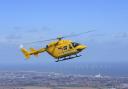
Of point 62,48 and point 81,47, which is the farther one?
point 81,47

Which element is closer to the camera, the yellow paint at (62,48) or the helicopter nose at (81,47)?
the yellow paint at (62,48)

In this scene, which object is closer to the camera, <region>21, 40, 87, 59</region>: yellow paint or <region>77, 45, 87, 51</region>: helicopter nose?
<region>21, 40, 87, 59</region>: yellow paint

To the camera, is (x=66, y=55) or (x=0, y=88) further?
(x=0, y=88)

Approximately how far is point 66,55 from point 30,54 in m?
4.92

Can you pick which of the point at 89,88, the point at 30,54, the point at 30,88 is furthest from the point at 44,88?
the point at 30,54

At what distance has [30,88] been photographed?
Result: 136m

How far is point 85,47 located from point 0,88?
333 ft

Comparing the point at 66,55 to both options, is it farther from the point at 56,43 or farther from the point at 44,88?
the point at 44,88

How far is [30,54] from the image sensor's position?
45094mm

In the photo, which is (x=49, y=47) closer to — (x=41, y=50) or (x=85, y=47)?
(x=41, y=50)

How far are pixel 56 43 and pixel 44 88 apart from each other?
3800 inches

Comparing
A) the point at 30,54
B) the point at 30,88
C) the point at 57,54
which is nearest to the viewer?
the point at 57,54

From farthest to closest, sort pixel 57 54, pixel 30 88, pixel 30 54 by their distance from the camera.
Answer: pixel 30 88 → pixel 30 54 → pixel 57 54

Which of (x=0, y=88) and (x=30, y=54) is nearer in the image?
(x=30, y=54)
